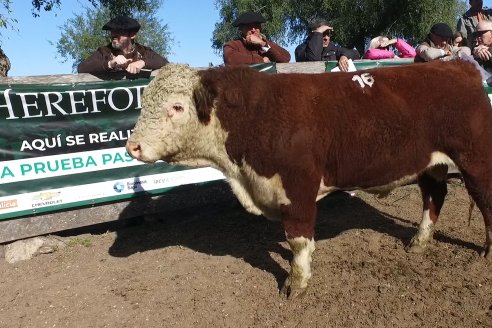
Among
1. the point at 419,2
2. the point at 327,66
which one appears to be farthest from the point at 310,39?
the point at 419,2

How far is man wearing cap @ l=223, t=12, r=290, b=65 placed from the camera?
5.95m

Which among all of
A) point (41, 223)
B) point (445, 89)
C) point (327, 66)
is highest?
point (445, 89)

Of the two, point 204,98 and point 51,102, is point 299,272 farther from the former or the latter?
point 51,102

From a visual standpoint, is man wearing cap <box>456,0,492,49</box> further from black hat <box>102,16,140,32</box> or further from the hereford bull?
black hat <box>102,16,140,32</box>

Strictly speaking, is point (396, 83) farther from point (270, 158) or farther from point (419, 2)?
point (419, 2)

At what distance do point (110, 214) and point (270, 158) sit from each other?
276 cm

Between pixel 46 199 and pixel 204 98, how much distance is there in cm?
266

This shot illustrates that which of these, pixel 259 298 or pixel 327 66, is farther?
pixel 327 66

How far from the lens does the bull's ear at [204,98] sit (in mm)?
3561

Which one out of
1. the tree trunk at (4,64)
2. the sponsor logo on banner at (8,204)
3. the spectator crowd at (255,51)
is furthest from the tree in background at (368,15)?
the sponsor logo on banner at (8,204)

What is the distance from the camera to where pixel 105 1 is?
913cm

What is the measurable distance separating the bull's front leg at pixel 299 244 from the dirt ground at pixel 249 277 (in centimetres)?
11

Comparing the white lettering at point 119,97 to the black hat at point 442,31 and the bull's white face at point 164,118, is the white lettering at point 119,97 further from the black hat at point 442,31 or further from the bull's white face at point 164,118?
the black hat at point 442,31

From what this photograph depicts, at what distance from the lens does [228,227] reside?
18.9ft
